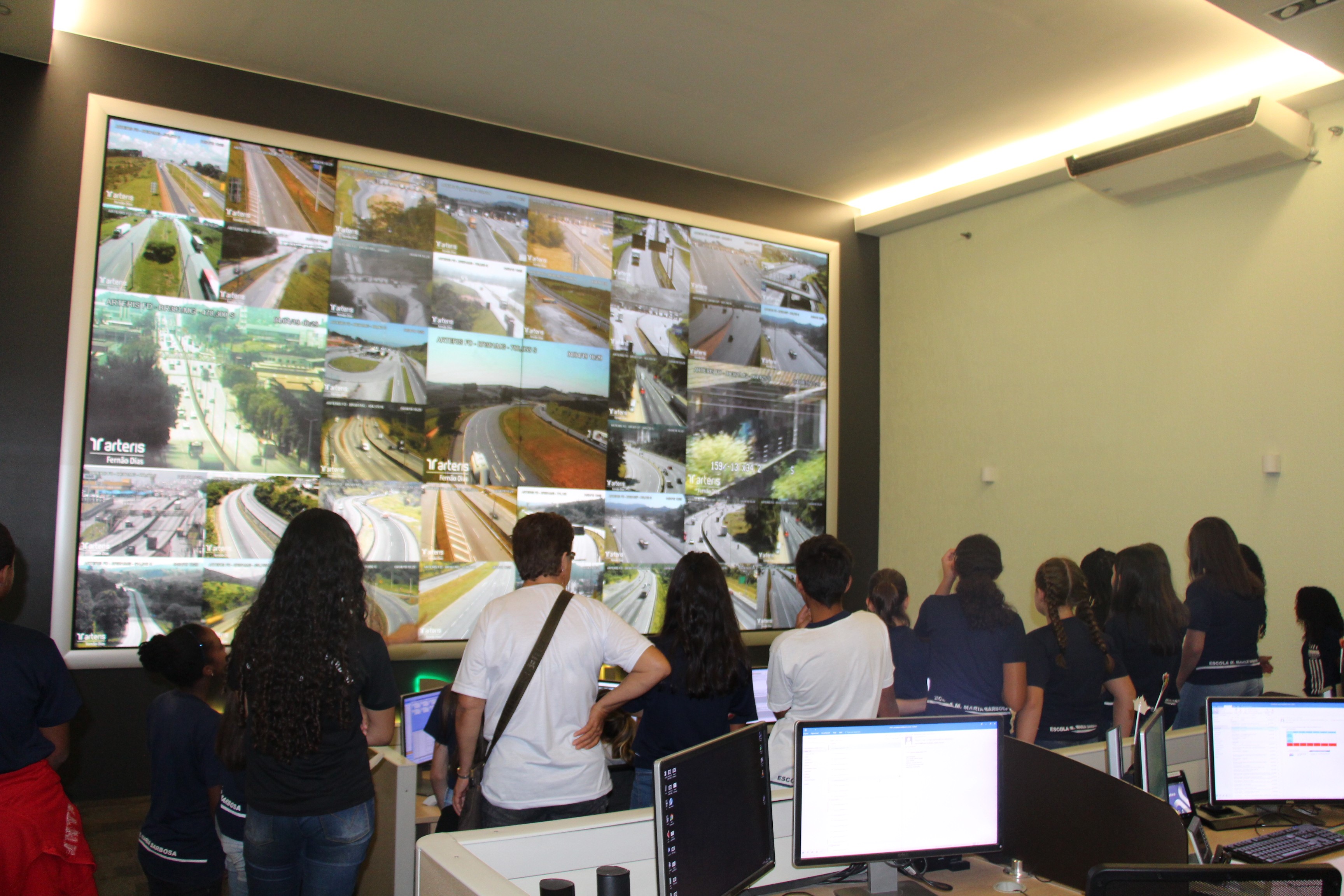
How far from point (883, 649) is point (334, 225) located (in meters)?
3.51

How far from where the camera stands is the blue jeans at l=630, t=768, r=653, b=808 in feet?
9.30

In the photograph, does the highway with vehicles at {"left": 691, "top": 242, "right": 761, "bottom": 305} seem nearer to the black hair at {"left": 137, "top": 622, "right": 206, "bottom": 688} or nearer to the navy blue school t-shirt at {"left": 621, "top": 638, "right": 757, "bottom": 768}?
the navy blue school t-shirt at {"left": 621, "top": 638, "right": 757, "bottom": 768}

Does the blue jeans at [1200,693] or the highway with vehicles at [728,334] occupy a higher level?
the highway with vehicles at [728,334]

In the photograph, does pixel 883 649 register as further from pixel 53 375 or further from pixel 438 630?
pixel 53 375

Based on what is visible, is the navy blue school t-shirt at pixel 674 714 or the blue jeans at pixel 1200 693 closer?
the navy blue school t-shirt at pixel 674 714

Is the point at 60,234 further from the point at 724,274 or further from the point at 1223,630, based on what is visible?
the point at 1223,630

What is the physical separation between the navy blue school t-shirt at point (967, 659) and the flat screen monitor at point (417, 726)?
179cm

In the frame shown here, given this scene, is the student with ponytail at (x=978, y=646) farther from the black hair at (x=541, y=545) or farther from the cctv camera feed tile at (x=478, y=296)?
the cctv camera feed tile at (x=478, y=296)

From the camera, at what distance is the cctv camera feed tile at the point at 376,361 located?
4.60 m

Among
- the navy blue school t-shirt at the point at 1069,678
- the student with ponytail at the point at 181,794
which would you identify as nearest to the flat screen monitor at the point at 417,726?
the student with ponytail at the point at 181,794

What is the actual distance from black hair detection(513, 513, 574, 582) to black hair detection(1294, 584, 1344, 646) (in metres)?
3.59

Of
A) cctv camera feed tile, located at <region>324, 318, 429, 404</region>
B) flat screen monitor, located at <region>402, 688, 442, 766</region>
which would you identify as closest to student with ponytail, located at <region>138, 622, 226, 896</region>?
flat screen monitor, located at <region>402, 688, 442, 766</region>

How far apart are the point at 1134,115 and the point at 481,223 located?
366 cm

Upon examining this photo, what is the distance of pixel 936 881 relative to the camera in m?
2.04
